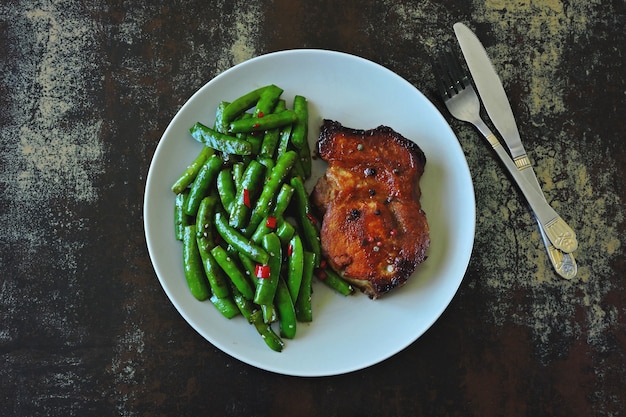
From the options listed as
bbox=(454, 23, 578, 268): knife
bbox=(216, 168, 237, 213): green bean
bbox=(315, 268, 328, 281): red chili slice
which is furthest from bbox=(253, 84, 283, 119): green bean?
bbox=(454, 23, 578, 268): knife

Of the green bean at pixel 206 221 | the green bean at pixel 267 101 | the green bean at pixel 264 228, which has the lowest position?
the green bean at pixel 264 228

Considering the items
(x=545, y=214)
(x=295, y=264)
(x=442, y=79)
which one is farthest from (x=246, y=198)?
(x=545, y=214)

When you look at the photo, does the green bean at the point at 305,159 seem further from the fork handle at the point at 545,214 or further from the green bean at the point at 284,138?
the fork handle at the point at 545,214

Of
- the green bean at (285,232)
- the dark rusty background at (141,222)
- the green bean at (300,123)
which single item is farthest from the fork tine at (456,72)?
the green bean at (285,232)

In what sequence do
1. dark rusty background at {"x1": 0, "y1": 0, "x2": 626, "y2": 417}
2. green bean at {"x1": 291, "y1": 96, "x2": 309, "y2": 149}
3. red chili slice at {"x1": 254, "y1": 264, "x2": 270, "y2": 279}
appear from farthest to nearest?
dark rusty background at {"x1": 0, "y1": 0, "x2": 626, "y2": 417}, green bean at {"x1": 291, "y1": 96, "x2": 309, "y2": 149}, red chili slice at {"x1": 254, "y1": 264, "x2": 270, "y2": 279}

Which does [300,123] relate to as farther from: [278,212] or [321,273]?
[321,273]

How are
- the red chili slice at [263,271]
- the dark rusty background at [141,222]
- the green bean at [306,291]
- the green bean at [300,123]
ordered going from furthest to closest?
the dark rusty background at [141,222], the green bean at [300,123], the green bean at [306,291], the red chili slice at [263,271]

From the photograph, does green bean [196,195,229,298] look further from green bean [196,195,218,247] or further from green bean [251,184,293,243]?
green bean [251,184,293,243]
